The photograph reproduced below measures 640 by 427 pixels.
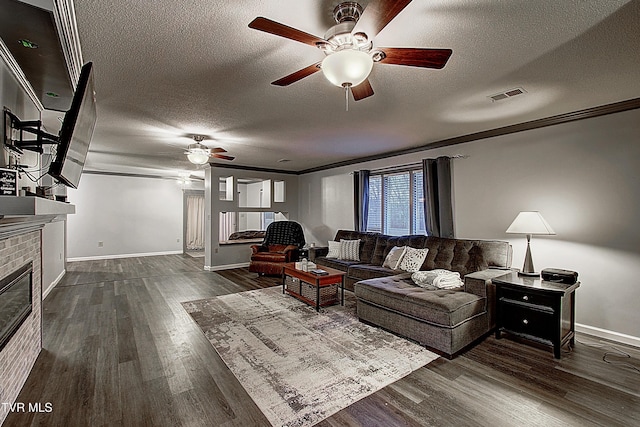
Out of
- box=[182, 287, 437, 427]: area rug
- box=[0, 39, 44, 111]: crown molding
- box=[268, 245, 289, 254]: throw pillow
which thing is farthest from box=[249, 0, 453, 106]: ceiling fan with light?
box=[268, 245, 289, 254]: throw pillow

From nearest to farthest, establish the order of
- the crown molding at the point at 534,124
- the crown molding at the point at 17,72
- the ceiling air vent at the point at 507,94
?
the crown molding at the point at 17,72, the ceiling air vent at the point at 507,94, the crown molding at the point at 534,124

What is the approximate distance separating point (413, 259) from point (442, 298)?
4.84ft

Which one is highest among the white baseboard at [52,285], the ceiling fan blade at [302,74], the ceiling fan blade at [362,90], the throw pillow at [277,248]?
the ceiling fan blade at [302,74]

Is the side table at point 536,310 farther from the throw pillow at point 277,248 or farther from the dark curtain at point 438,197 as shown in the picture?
the throw pillow at point 277,248

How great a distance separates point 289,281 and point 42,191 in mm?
3310

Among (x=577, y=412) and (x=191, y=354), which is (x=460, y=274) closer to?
(x=577, y=412)

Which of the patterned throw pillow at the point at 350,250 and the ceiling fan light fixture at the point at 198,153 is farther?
the patterned throw pillow at the point at 350,250

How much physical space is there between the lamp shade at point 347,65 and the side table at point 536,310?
275 centimetres

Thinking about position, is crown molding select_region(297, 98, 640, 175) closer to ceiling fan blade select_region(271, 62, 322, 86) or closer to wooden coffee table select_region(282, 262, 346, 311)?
wooden coffee table select_region(282, 262, 346, 311)

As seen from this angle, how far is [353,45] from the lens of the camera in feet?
5.78

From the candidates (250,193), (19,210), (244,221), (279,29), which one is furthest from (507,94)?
(250,193)

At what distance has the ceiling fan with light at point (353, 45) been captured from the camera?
1479 mm

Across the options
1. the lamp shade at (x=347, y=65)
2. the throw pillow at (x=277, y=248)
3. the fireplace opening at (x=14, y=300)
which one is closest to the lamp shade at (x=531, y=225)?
the lamp shade at (x=347, y=65)

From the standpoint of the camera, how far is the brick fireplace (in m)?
2.03
